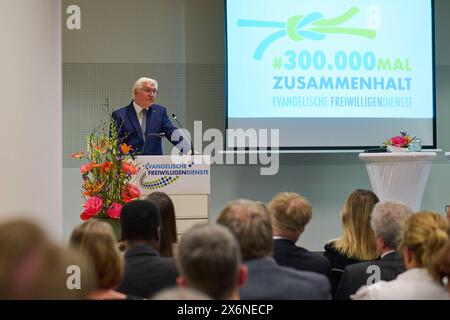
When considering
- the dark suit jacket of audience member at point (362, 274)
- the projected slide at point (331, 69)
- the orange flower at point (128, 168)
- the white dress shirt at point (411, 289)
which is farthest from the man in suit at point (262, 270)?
the projected slide at point (331, 69)

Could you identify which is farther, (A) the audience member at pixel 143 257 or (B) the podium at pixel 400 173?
(B) the podium at pixel 400 173

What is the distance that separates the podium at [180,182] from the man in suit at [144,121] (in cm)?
88

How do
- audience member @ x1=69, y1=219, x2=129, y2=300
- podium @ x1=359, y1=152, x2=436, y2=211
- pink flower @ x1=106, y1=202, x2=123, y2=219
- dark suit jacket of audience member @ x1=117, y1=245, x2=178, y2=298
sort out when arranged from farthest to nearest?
podium @ x1=359, y1=152, x2=436, y2=211
pink flower @ x1=106, y1=202, x2=123, y2=219
dark suit jacket of audience member @ x1=117, y1=245, x2=178, y2=298
audience member @ x1=69, y1=219, x2=129, y2=300

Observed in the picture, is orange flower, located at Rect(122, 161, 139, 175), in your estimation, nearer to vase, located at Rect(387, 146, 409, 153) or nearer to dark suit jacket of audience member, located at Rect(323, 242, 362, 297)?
dark suit jacket of audience member, located at Rect(323, 242, 362, 297)

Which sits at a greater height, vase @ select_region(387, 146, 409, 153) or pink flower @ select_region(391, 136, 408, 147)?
pink flower @ select_region(391, 136, 408, 147)

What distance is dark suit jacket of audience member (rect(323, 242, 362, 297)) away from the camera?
2.95m

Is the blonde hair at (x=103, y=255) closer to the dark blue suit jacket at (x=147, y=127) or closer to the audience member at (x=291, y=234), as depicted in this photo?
the audience member at (x=291, y=234)

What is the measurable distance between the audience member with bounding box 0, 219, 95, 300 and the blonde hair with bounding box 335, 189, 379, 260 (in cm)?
209

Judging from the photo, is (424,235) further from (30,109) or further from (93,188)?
(30,109)

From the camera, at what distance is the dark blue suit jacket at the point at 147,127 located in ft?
16.8

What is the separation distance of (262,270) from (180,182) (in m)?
2.29

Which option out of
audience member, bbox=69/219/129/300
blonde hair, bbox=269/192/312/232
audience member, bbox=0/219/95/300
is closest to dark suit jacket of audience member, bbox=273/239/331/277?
blonde hair, bbox=269/192/312/232

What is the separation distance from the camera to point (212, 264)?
156 cm
